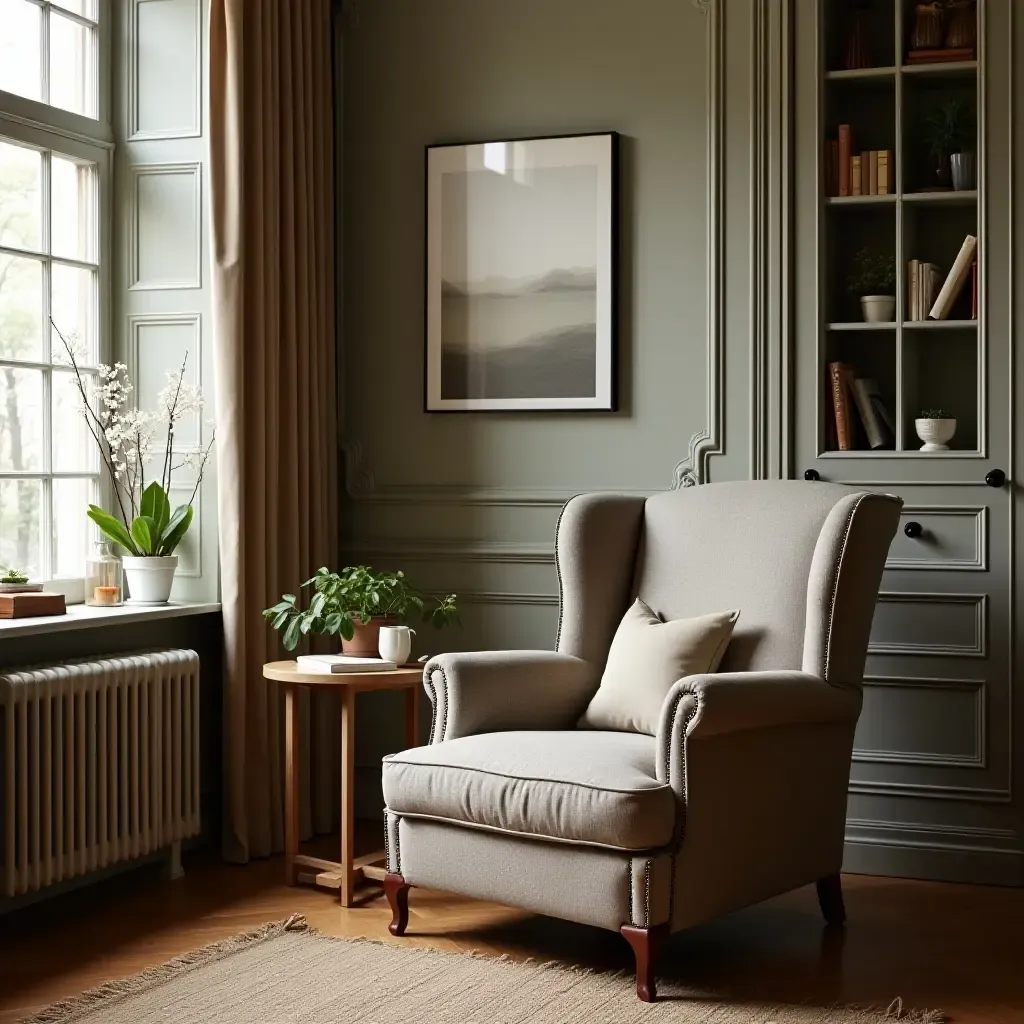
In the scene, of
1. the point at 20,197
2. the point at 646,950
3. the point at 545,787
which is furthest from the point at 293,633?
the point at 20,197

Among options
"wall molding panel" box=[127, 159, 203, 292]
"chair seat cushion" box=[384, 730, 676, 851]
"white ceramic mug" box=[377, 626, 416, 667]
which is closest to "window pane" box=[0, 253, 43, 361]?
"wall molding panel" box=[127, 159, 203, 292]

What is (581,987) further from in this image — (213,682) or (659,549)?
(213,682)

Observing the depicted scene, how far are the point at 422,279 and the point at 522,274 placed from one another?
35 cm

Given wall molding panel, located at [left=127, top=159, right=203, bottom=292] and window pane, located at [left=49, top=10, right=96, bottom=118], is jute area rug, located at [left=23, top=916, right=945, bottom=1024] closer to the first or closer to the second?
wall molding panel, located at [left=127, top=159, right=203, bottom=292]

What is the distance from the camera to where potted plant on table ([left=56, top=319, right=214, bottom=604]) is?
13.2 feet

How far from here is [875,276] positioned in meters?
4.12

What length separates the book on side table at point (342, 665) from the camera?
3666 mm

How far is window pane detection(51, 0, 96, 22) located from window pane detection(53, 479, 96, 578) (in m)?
1.36

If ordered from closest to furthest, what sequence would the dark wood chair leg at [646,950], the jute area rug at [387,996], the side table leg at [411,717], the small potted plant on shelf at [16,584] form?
the jute area rug at [387,996] → the dark wood chair leg at [646,950] → the small potted plant on shelf at [16,584] → the side table leg at [411,717]

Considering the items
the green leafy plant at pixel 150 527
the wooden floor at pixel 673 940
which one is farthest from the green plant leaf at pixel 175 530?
the wooden floor at pixel 673 940

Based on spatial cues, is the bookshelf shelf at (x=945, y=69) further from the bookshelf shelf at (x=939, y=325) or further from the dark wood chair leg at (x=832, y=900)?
the dark wood chair leg at (x=832, y=900)

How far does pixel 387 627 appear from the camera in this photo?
3.79 meters

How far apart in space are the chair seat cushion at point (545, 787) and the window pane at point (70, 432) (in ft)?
4.80

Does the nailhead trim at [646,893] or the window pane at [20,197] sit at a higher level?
the window pane at [20,197]
